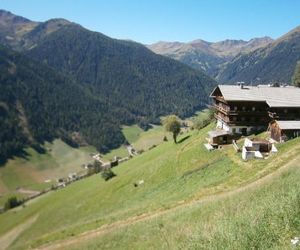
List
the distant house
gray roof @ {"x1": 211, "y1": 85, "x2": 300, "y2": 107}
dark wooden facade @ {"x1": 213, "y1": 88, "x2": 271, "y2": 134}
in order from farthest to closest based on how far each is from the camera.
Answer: dark wooden facade @ {"x1": 213, "y1": 88, "x2": 271, "y2": 134}
the distant house
gray roof @ {"x1": 211, "y1": 85, "x2": 300, "y2": 107}

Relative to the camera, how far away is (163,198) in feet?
227

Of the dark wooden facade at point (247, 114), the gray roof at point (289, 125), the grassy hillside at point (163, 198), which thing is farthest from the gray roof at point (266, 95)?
the grassy hillside at point (163, 198)

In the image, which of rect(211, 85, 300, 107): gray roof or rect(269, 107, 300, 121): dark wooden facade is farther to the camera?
rect(211, 85, 300, 107): gray roof

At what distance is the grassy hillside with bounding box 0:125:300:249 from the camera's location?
4225 centimetres

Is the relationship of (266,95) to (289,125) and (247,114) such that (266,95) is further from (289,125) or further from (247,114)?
(289,125)

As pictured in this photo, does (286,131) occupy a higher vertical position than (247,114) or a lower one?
lower

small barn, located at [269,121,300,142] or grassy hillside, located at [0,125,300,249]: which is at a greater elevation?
small barn, located at [269,121,300,142]

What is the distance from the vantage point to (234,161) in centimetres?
7200

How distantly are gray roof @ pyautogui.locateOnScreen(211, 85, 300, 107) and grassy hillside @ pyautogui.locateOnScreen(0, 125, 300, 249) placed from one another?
12.4 m

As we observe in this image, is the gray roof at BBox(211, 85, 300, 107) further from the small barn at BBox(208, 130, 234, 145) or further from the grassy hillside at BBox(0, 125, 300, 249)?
the grassy hillside at BBox(0, 125, 300, 249)

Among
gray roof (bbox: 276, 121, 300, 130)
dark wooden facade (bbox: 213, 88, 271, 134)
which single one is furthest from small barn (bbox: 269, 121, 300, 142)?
dark wooden facade (bbox: 213, 88, 271, 134)

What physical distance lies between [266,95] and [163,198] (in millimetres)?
36395

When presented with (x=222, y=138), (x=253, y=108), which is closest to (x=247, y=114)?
(x=253, y=108)

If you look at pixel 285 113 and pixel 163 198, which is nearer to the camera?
pixel 163 198
